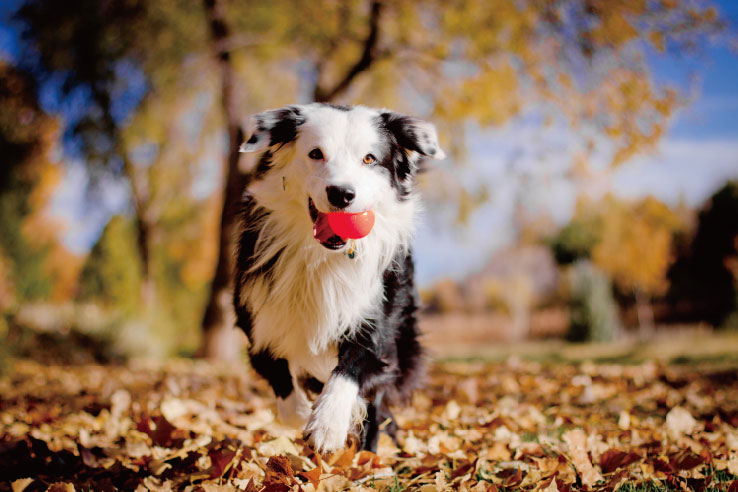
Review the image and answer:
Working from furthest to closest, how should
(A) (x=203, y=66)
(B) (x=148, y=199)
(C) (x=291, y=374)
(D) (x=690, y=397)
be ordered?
1. (B) (x=148, y=199)
2. (A) (x=203, y=66)
3. (D) (x=690, y=397)
4. (C) (x=291, y=374)

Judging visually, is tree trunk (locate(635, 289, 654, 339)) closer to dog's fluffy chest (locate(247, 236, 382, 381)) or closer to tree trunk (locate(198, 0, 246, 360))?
tree trunk (locate(198, 0, 246, 360))

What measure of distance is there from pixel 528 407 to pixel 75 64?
1076 cm

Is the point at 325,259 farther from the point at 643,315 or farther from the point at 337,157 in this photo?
the point at 643,315

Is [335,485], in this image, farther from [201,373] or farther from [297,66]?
[297,66]

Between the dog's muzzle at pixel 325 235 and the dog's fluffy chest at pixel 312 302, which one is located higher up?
the dog's muzzle at pixel 325 235

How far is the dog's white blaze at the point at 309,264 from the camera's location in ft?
8.19

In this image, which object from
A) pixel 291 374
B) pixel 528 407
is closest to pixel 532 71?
pixel 528 407

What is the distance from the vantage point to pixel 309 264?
8.47 ft

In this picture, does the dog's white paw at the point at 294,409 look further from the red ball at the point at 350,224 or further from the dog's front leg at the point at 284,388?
the red ball at the point at 350,224

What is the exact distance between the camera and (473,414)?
3.41m

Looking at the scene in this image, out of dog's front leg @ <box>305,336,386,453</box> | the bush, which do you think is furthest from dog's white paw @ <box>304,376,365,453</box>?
the bush

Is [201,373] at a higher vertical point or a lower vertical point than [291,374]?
lower

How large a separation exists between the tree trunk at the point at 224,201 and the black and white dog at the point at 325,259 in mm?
6184

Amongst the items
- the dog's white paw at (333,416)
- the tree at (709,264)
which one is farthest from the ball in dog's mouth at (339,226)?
the tree at (709,264)
